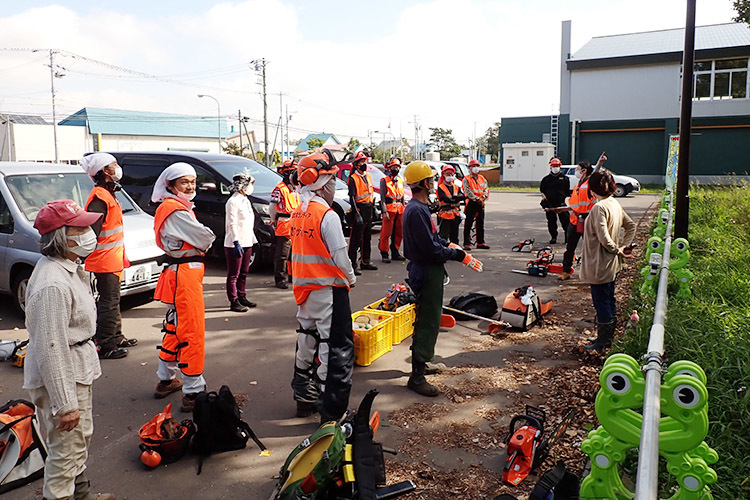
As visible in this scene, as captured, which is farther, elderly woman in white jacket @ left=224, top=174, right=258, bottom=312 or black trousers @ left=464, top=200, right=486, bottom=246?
black trousers @ left=464, top=200, right=486, bottom=246

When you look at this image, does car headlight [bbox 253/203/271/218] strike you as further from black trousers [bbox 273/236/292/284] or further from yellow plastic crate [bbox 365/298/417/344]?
yellow plastic crate [bbox 365/298/417/344]

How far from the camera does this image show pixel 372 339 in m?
6.03

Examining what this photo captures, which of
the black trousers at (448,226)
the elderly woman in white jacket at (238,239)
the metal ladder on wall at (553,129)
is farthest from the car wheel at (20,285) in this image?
the metal ladder on wall at (553,129)

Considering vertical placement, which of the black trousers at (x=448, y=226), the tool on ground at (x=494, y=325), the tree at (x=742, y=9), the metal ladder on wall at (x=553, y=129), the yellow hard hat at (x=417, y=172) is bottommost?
the tool on ground at (x=494, y=325)

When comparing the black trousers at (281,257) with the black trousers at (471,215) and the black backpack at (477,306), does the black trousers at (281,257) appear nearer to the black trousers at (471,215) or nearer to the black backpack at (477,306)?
the black backpack at (477,306)

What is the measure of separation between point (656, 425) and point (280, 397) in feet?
12.5

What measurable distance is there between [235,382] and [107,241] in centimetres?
217

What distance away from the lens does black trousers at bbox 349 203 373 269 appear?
1055cm

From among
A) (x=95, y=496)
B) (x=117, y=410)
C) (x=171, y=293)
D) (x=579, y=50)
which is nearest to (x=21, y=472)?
(x=95, y=496)

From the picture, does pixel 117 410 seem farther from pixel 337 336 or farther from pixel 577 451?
pixel 577 451

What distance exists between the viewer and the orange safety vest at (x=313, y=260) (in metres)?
4.54

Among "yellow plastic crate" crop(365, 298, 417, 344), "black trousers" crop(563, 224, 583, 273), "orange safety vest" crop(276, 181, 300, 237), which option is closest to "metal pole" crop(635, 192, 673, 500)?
"yellow plastic crate" crop(365, 298, 417, 344)

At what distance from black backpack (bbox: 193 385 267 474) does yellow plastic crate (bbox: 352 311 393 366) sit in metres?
1.85

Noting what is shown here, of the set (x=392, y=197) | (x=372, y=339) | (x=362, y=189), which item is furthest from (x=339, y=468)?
(x=392, y=197)
